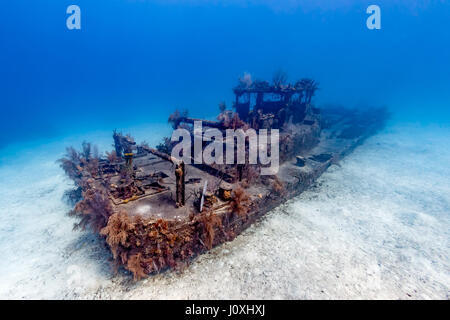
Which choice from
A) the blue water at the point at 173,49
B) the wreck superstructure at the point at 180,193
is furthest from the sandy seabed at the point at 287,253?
the blue water at the point at 173,49

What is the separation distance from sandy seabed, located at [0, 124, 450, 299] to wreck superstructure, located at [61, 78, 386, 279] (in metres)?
0.67

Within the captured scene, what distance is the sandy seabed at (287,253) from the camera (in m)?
5.46

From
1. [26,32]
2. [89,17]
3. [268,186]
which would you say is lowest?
[268,186]

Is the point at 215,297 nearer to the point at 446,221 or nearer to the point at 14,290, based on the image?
the point at 14,290

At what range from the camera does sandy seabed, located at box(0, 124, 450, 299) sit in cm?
546

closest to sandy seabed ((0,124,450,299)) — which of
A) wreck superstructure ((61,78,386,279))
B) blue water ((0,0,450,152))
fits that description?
wreck superstructure ((61,78,386,279))

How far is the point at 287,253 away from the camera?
680 centimetres

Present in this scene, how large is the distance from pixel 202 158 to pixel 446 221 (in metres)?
12.5

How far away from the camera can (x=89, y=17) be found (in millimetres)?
155625

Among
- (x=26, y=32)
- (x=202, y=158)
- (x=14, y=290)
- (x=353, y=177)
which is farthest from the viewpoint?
(x=26, y=32)

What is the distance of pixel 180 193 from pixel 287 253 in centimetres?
437

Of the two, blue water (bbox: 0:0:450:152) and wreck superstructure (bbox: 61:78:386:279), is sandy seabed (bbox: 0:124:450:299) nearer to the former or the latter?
wreck superstructure (bbox: 61:78:386:279)

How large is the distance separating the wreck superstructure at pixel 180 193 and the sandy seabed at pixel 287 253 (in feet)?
2.21

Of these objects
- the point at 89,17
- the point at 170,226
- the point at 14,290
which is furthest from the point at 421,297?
the point at 89,17
